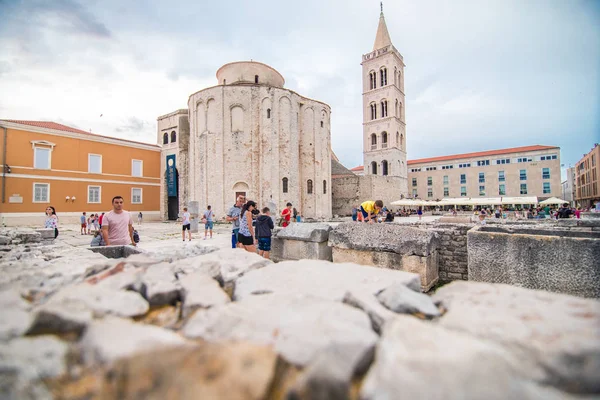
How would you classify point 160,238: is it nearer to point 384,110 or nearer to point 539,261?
point 539,261

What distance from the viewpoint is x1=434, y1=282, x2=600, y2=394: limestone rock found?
101cm

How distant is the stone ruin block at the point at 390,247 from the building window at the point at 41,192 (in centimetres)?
2549

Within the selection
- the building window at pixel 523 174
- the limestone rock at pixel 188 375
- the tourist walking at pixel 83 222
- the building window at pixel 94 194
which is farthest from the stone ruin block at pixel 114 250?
the building window at pixel 523 174

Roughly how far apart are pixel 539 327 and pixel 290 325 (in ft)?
3.78

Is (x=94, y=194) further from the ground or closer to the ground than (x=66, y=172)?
closer to the ground

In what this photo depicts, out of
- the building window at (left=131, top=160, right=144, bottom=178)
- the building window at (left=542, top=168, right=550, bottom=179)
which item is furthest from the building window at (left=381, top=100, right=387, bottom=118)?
the building window at (left=131, top=160, right=144, bottom=178)

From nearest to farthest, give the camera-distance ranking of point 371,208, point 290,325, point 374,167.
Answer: point 290,325 < point 371,208 < point 374,167

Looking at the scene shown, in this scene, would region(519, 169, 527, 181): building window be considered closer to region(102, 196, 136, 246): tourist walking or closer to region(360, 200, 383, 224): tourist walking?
region(360, 200, 383, 224): tourist walking

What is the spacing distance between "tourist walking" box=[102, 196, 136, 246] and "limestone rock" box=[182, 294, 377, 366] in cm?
396

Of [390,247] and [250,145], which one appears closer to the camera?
[390,247]

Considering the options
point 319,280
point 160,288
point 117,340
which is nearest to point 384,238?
point 319,280

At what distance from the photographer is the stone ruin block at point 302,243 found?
217 inches

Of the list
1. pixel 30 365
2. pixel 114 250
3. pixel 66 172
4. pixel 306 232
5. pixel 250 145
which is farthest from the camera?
pixel 250 145

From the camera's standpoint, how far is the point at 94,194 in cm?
2345
